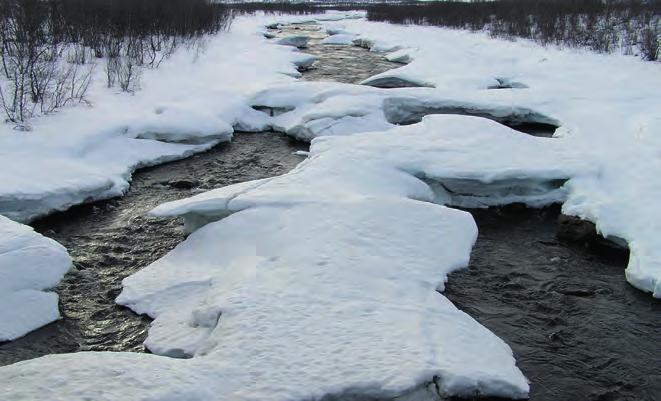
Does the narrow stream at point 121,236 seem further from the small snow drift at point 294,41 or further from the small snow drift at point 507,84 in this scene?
the small snow drift at point 294,41

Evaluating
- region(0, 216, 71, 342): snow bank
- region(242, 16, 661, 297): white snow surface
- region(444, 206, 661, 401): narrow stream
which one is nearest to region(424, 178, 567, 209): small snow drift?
region(242, 16, 661, 297): white snow surface

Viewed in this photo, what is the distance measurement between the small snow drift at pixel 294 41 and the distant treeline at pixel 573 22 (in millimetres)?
7049

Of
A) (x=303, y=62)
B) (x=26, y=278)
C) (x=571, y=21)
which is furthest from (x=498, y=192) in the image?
(x=571, y=21)

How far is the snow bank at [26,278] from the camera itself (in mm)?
4426

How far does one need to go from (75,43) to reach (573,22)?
49.8 ft

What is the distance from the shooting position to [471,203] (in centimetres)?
723

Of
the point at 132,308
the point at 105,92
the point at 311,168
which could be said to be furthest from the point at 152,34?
the point at 132,308

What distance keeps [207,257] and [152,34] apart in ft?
37.7

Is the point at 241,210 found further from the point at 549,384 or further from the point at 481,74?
the point at 481,74

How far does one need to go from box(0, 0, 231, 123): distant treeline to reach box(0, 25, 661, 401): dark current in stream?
3.06 m

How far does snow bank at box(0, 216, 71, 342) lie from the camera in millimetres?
4426

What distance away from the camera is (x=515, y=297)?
16.6 ft

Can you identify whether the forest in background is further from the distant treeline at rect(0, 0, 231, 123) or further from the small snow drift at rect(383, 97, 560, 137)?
the small snow drift at rect(383, 97, 560, 137)

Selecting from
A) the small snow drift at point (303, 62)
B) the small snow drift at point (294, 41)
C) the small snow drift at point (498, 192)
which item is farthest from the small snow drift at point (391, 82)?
the small snow drift at point (294, 41)
